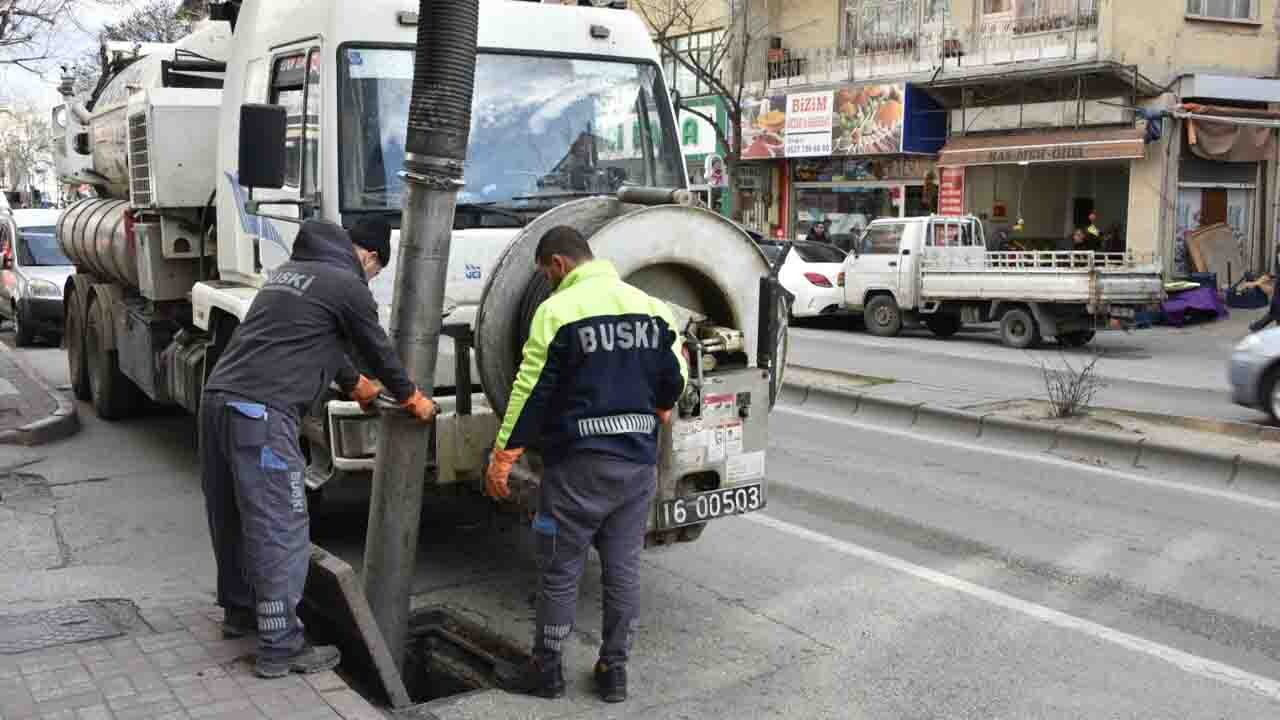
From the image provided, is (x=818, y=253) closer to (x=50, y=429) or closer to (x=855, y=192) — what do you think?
(x=855, y=192)

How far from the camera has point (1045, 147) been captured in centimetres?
2347

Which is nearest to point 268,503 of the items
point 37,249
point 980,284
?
point 980,284

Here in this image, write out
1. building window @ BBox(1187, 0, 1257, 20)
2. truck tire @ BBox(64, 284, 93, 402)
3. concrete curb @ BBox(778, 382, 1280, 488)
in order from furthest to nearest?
building window @ BBox(1187, 0, 1257, 20) < truck tire @ BBox(64, 284, 93, 402) < concrete curb @ BBox(778, 382, 1280, 488)

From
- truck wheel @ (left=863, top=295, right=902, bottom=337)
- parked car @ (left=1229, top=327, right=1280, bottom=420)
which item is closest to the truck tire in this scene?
parked car @ (left=1229, top=327, right=1280, bottom=420)

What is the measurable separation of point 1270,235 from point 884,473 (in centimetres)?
1816

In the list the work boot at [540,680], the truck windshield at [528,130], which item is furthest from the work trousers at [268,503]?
the truck windshield at [528,130]

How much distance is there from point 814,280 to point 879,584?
593 inches

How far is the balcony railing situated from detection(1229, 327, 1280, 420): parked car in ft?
42.6

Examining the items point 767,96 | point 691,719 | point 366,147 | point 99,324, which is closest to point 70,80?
point 99,324

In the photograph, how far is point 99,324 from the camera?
1124cm

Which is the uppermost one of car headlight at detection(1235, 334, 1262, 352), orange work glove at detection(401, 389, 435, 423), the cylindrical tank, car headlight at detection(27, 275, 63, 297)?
the cylindrical tank

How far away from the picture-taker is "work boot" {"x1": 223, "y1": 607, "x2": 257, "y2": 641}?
519 centimetres

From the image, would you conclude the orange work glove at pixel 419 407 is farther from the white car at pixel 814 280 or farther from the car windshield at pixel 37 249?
the white car at pixel 814 280

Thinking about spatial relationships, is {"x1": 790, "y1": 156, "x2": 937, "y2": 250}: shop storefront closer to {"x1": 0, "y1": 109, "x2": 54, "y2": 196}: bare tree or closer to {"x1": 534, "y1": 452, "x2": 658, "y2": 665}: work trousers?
{"x1": 534, "y1": 452, "x2": 658, "y2": 665}: work trousers
